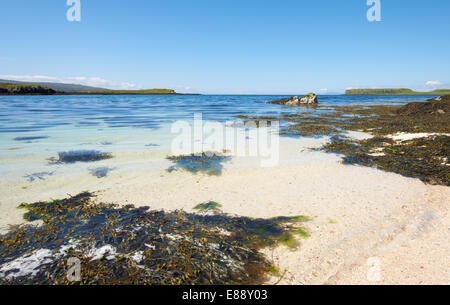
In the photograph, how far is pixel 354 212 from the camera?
5379mm

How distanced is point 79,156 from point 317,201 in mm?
10772

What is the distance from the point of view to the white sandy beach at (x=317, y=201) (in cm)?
363

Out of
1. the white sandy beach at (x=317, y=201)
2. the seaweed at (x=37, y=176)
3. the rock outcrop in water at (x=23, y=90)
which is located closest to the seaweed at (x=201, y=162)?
the white sandy beach at (x=317, y=201)

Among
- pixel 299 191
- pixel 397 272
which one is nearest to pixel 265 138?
pixel 299 191

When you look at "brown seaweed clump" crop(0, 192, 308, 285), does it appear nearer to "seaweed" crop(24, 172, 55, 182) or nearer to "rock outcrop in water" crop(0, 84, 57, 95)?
"seaweed" crop(24, 172, 55, 182)

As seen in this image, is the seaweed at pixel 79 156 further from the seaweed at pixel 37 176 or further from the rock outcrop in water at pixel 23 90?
the rock outcrop in water at pixel 23 90

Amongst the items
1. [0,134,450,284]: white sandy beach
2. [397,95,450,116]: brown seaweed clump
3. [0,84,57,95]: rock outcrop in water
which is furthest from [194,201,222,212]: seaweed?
[0,84,57,95]: rock outcrop in water

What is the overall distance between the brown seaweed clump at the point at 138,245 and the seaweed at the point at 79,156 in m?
4.29

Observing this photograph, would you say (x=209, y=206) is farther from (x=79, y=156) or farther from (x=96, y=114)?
(x=96, y=114)

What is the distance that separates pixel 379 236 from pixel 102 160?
34.6 feet

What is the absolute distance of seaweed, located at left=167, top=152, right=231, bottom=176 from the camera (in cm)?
873

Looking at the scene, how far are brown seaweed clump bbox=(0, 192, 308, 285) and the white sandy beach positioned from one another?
411 millimetres

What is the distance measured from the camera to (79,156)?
33.8ft

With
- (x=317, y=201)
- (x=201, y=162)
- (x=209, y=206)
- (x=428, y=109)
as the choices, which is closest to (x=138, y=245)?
(x=209, y=206)
